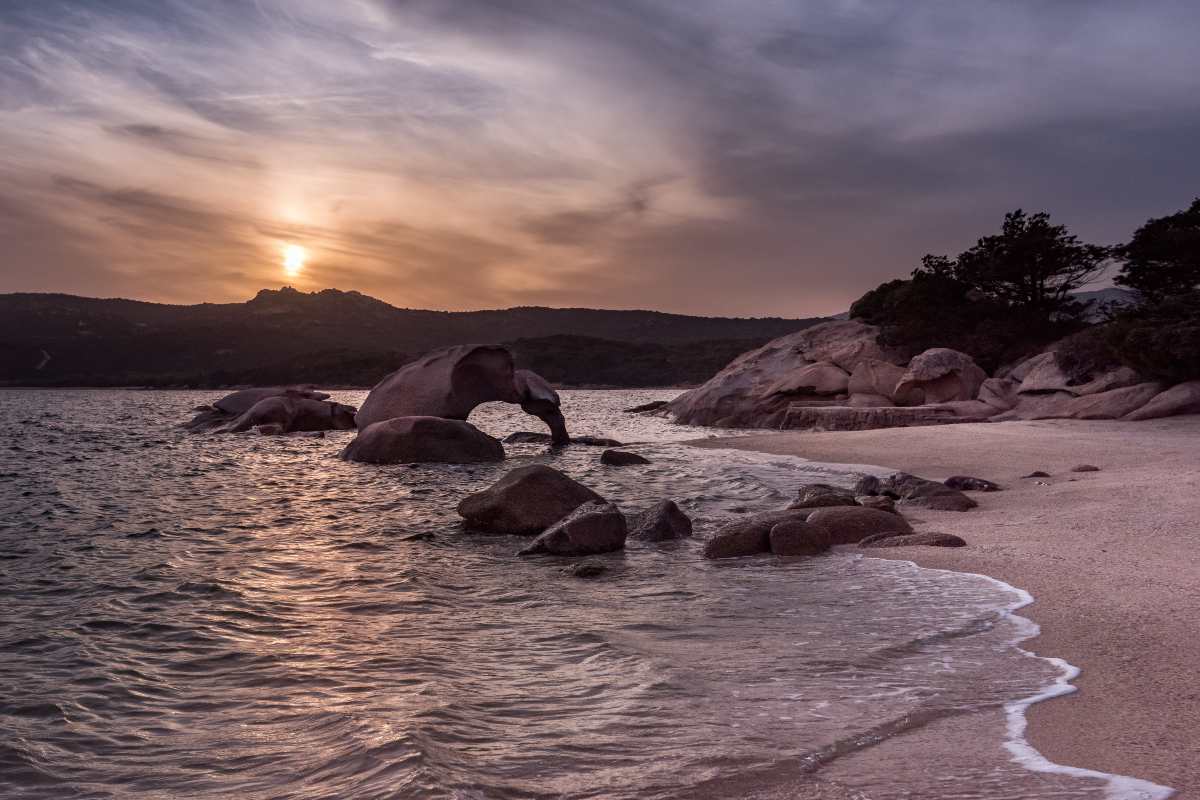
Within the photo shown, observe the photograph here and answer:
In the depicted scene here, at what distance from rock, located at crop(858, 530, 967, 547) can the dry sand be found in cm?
18

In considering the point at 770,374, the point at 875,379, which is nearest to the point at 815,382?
the point at 875,379

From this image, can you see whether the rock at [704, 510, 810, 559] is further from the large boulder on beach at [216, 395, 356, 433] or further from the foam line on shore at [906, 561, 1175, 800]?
the large boulder on beach at [216, 395, 356, 433]

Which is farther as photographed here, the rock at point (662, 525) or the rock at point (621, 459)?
the rock at point (621, 459)

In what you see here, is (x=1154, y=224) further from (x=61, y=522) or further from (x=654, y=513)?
(x=61, y=522)

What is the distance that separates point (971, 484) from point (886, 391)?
60.3ft

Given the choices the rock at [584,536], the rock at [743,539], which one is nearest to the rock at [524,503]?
the rock at [584,536]

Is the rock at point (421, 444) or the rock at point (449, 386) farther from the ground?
the rock at point (449, 386)

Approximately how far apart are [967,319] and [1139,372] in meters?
13.0

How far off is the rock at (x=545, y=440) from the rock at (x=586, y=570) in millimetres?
15820

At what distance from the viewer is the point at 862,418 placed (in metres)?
26.9

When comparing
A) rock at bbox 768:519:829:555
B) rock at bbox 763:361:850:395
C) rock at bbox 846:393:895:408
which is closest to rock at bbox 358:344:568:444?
rock at bbox 846:393:895:408

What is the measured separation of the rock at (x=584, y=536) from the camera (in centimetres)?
902

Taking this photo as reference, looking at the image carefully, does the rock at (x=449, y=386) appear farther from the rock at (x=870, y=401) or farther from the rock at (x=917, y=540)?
the rock at (x=917, y=540)

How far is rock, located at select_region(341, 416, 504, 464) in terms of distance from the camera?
19078mm
